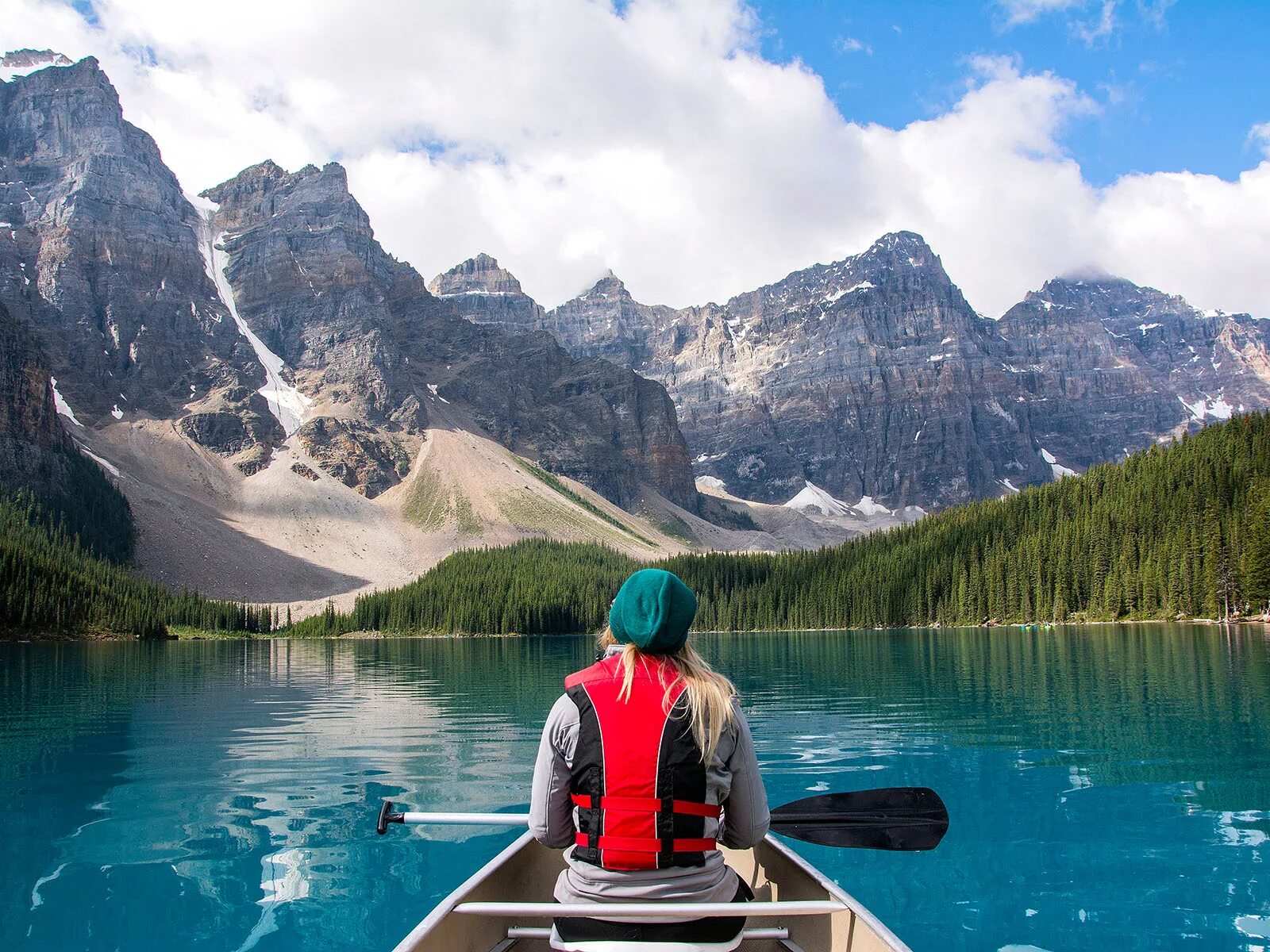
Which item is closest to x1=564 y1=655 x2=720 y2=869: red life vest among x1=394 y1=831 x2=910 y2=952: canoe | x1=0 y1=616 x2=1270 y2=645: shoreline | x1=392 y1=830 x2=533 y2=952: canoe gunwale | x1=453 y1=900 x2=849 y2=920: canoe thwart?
x1=453 y1=900 x2=849 y2=920: canoe thwart

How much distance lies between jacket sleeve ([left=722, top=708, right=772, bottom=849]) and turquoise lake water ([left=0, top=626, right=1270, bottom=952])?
19.3ft

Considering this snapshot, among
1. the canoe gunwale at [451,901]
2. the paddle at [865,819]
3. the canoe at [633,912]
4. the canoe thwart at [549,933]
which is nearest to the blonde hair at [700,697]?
the canoe at [633,912]

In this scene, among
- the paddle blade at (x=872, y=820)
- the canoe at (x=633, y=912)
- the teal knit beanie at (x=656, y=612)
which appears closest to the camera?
the teal knit beanie at (x=656, y=612)

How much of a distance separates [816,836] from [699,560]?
161 meters

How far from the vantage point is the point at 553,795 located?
6.88 meters

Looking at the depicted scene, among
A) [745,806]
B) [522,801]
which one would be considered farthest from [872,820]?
[522,801]

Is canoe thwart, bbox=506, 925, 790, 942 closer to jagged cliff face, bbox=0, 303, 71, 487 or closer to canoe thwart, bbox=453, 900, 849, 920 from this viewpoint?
canoe thwart, bbox=453, 900, 849, 920

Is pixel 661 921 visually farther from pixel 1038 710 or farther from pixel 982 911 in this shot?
pixel 1038 710

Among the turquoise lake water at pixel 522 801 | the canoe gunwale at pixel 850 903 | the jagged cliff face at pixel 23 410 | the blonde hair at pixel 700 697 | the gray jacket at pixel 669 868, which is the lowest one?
the turquoise lake water at pixel 522 801

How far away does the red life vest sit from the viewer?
21.4 ft

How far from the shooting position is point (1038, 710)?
30469 mm

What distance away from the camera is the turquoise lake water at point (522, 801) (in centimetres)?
1241

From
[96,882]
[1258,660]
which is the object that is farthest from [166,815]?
[1258,660]

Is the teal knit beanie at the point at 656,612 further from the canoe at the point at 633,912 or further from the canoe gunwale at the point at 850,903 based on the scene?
the canoe gunwale at the point at 850,903
